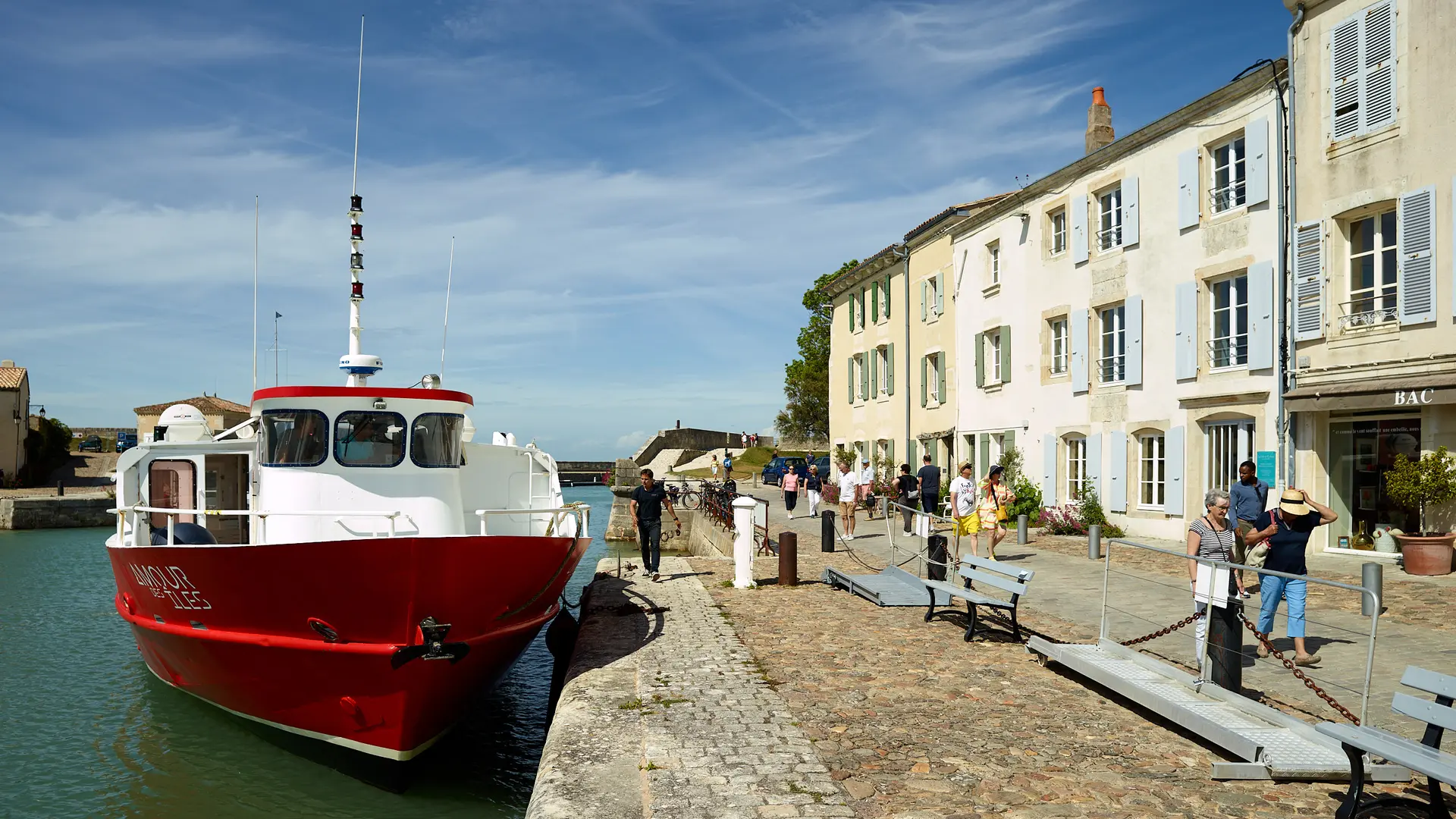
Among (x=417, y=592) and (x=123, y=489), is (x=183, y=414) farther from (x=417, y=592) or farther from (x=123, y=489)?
(x=417, y=592)

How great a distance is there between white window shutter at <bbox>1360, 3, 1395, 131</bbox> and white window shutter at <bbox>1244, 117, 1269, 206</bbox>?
155cm

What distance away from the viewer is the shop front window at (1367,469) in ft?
46.3

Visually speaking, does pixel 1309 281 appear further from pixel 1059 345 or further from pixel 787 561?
pixel 787 561

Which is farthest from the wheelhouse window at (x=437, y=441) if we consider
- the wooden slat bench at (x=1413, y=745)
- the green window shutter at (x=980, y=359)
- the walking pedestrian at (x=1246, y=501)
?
the green window shutter at (x=980, y=359)

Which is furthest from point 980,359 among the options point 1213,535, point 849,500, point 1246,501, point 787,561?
point 1213,535

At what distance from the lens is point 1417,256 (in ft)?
44.3

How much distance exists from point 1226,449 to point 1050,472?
15.8 feet

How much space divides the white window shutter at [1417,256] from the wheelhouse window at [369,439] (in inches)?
514

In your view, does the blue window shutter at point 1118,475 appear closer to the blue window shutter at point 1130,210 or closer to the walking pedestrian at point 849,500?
the blue window shutter at point 1130,210

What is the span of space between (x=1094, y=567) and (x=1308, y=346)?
4.66m

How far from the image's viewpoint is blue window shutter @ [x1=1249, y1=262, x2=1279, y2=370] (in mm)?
15695

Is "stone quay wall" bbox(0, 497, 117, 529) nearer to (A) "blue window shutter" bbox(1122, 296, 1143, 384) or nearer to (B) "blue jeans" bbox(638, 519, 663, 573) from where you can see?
(B) "blue jeans" bbox(638, 519, 663, 573)

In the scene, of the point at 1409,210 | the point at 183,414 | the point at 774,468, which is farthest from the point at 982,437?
the point at 774,468

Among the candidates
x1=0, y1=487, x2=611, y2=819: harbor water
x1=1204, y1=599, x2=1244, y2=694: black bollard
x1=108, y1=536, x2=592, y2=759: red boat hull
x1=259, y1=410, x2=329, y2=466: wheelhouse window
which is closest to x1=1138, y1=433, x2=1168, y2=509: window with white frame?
x1=0, y1=487, x2=611, y2=819: harbor water
